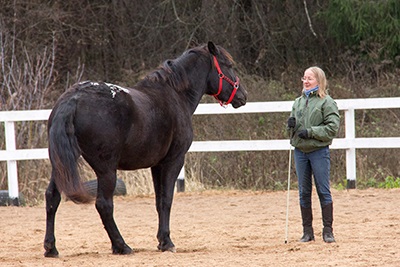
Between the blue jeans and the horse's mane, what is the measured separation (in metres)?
1.44

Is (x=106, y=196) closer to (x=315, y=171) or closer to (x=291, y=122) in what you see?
(x=291, y=122)

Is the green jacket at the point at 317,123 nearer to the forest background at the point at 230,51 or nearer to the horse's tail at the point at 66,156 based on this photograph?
the horse's tail at the point at 66,156

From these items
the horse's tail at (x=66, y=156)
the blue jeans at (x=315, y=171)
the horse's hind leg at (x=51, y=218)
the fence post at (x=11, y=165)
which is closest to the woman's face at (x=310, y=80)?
the blue jeans at (x=315, y=171)

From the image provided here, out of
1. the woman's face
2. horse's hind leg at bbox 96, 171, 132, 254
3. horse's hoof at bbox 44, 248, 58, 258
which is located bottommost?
horse's hoof at bbox 44, 248, 58, 258

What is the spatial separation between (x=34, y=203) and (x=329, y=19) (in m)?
10.5

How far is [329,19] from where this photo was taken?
20.7m

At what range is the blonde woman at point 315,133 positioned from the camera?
7.97 metres

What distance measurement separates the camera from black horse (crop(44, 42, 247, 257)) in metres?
7.22

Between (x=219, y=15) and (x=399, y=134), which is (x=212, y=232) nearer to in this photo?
(x=399, y=134)

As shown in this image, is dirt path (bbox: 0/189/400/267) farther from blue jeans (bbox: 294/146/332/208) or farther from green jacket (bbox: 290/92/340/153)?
green jacket (bbox: 290/92/340/153)

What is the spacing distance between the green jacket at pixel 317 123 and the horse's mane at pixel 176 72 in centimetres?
132

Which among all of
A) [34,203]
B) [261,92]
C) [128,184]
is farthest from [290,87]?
[34,203]

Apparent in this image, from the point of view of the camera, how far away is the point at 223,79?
894 cm

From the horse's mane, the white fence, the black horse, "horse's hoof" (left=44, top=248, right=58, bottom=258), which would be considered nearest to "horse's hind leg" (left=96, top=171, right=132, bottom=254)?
the black horse
